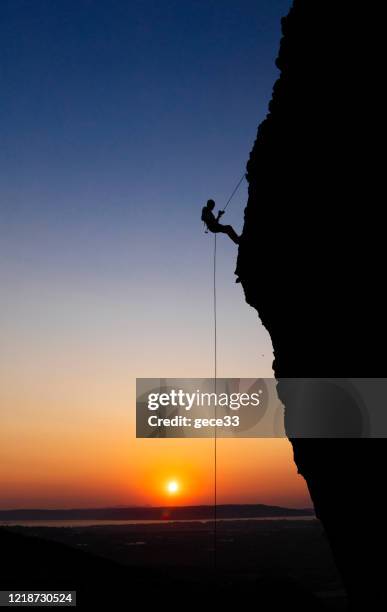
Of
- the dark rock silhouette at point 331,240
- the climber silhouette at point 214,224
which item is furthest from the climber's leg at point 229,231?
the dark rock silhouette at point 331,240

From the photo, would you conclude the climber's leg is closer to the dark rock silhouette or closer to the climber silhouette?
the climber silhouette

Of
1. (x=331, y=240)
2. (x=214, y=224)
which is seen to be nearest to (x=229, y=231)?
(x=214, y=224)

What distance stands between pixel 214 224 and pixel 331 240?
6.13m

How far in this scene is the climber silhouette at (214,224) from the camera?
53.2ft

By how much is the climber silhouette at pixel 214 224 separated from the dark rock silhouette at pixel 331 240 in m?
2.47

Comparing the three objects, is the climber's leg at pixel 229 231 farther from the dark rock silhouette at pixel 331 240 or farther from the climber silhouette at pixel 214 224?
the dark rock silhouette at pixel 331 240

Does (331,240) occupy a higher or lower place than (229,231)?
lower

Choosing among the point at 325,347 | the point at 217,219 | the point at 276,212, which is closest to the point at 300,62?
the point at 276,212

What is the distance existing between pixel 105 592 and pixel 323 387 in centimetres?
1042

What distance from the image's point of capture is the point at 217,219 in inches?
639

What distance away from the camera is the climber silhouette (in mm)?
16203

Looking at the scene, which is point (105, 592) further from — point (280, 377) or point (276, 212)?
point (276, 212)

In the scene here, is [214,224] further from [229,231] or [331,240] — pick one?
[331,240]

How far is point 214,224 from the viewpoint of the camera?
16.3 meters
